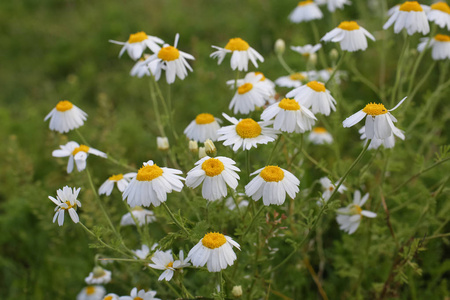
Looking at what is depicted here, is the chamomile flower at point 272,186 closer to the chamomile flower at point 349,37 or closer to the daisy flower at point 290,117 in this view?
the daisy flower at point 290,117

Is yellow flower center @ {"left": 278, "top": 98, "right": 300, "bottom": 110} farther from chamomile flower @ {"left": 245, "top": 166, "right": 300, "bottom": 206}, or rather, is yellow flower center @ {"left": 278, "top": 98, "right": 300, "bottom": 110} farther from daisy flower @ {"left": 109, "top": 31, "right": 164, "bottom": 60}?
daisy flower @ {"left": 109, "top": 31, "right": 164, "bottom": 60}

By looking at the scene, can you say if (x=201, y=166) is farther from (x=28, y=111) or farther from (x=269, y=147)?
(x=28, y=111)

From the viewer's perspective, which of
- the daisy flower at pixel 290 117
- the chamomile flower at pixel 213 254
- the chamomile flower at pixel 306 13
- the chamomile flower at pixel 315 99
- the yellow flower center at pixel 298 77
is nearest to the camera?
the chamomile flower at pixel 213 254

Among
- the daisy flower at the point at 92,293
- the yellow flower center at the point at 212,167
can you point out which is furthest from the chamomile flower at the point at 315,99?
the daisy flower at the point at 92,293

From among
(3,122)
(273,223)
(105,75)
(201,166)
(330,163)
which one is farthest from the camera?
(105,75)

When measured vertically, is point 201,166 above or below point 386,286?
above

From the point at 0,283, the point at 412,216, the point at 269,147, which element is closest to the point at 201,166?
the point at 269,147

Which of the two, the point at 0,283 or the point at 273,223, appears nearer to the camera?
the point at 273,223
